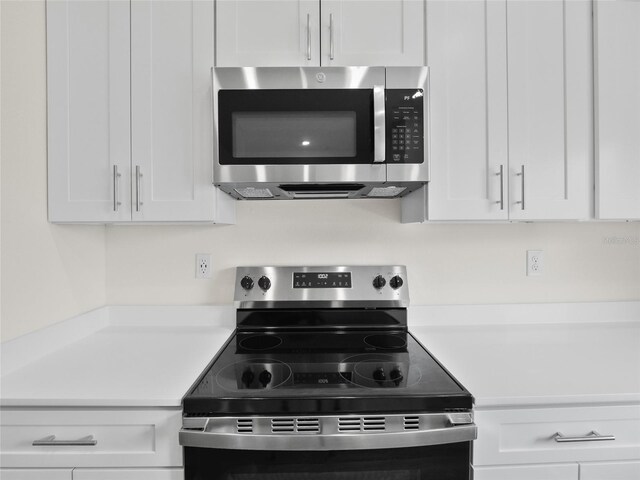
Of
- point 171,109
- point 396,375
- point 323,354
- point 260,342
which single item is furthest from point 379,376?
point 171,109

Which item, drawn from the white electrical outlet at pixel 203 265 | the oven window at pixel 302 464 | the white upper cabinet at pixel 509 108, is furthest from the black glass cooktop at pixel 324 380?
the white upper cabinet at pixel 509 108

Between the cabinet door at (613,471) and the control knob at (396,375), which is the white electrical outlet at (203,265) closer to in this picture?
the control knob at (396,375)

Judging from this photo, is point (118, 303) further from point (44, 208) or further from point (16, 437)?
point (16, 437)

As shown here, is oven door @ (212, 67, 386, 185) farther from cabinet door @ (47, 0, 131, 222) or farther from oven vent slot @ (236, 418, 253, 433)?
oven vent slot @ (236, 418, 253, 433)

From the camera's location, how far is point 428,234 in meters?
1.74

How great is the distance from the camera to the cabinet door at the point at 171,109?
138 centimetres

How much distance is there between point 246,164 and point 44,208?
2.46 ft

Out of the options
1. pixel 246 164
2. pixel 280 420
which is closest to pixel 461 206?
pixel 246 164

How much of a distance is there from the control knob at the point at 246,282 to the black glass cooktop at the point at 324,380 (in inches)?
8.7

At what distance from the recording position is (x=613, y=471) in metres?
1.07

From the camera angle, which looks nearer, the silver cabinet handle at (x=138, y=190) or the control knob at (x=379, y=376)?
the control knob at (x=379, y=376)

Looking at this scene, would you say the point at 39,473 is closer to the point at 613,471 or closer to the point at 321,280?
the point at 321,280

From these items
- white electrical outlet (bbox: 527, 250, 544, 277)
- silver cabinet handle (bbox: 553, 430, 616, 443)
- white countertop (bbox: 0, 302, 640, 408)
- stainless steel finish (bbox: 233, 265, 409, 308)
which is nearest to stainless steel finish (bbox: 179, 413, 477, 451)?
white countertop (bbox: 0, 302, 640, 408)

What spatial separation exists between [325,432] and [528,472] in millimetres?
569
